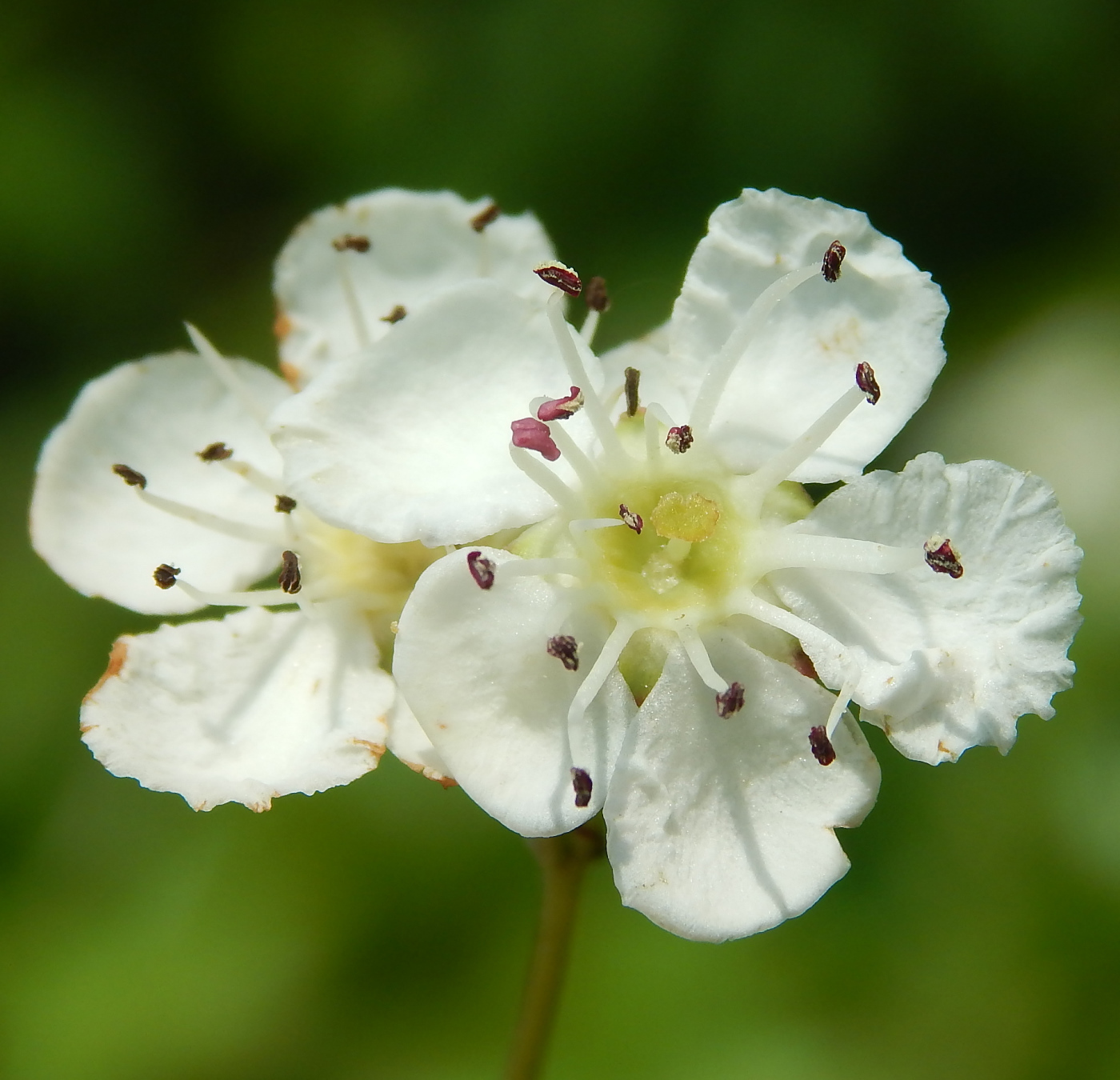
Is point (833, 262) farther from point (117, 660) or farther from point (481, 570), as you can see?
point (117, 660)

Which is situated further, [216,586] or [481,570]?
[216,586]

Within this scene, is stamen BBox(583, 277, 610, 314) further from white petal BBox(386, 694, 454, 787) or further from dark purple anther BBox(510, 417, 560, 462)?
white petal BBox(386, 694, 454, 787)

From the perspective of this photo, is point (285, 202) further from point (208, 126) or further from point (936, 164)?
point (936, 164)

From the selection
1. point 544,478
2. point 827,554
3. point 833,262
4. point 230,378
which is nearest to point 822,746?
point 827,554

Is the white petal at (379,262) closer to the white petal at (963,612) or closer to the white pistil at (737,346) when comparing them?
the white pistil at (737,346)

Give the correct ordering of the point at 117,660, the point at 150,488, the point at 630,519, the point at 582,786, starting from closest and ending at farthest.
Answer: the point at 582,786 → the point at 630,519 → the point at 117,660 → the point at 150,488

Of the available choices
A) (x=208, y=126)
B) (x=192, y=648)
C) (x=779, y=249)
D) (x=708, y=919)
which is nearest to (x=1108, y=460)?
(x=779, y=249)
